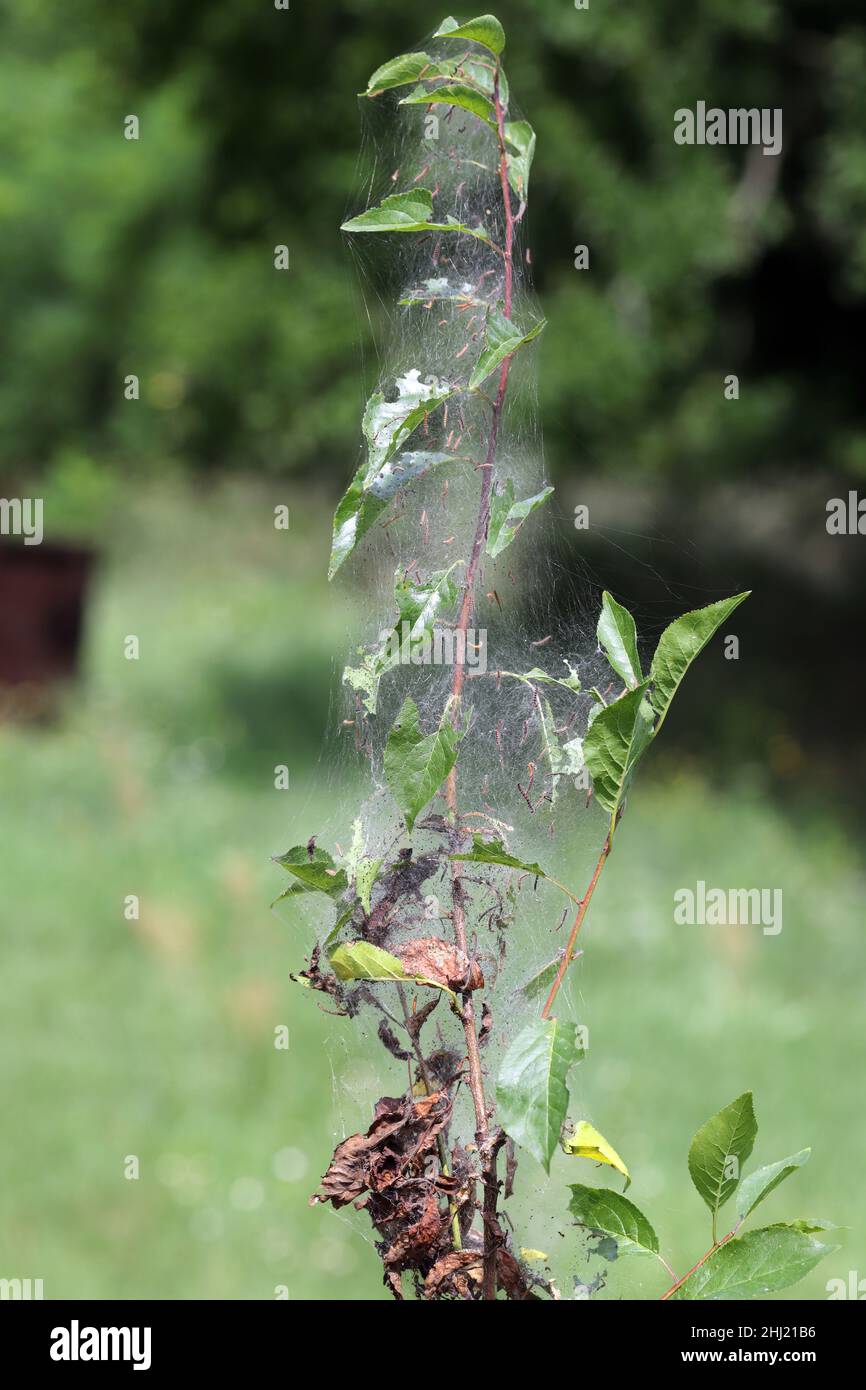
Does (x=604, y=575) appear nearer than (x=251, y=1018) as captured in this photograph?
Yes

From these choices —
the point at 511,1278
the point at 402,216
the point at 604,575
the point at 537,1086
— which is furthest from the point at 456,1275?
the point at 604,575

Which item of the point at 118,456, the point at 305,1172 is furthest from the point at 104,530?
the point at 305,1172

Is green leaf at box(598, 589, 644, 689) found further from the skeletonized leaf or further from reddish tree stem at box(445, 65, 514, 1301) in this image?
the skeletonized leaf

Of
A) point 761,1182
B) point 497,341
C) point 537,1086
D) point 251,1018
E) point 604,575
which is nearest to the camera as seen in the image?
point 537,1086

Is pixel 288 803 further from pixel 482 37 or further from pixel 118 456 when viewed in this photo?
pixel 118 456

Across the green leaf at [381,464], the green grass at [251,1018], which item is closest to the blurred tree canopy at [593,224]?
the green grass at [251,1018]

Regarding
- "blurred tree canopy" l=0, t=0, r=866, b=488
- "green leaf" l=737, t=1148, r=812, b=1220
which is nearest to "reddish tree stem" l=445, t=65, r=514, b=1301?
"green leaf" l=737, t=1148, r=812, b=1220

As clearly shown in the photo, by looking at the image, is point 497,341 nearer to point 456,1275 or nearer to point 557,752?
point 557,752
